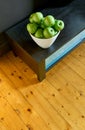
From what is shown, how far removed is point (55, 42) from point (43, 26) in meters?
0.19

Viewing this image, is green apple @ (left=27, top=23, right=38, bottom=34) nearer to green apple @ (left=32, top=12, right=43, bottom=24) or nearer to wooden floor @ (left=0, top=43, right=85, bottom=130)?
green apple @ (left=32, top=12, right=43, bottom=24)

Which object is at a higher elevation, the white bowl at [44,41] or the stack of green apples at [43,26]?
the stack of green apples at [43,26]

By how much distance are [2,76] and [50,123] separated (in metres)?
0.56

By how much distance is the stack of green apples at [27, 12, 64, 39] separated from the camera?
4.00ft

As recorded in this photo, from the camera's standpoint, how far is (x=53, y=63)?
60.9 inches

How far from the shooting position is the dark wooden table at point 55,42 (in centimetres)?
133

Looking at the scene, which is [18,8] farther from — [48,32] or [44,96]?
[44,96]

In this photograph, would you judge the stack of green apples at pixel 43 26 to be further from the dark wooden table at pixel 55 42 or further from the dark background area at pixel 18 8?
the dark background area at pixel 18 8

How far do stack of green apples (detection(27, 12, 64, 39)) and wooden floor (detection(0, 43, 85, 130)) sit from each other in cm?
40

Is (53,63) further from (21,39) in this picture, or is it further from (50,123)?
(50,123)

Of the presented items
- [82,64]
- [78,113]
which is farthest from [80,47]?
[78,113]

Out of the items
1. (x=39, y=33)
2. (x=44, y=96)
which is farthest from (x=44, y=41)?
(x=44, y=96)

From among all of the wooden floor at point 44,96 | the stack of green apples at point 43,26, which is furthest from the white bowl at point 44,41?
the wooden floor at point 44,96

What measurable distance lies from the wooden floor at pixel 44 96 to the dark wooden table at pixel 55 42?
0.09 metres
